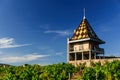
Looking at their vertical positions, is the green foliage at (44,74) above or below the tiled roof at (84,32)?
below

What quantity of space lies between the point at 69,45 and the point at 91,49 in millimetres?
6170

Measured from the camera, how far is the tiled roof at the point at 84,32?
7331cm

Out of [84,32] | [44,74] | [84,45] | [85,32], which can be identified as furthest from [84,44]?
[44,74]

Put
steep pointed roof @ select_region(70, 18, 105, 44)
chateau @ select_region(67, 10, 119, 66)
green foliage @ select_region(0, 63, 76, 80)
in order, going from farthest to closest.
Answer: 1. steep pointed roof @ select_region(70, 18, 105, 44)
2. chateau @ select_region(67, 10, 119, 66)
3. green foliage @ select_region(0, 63, 76, 80)

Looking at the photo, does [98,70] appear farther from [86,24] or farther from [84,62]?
[86,24]

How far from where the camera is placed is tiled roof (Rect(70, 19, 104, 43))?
73.3 metres

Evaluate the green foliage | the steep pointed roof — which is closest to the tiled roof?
the steep pointed roof

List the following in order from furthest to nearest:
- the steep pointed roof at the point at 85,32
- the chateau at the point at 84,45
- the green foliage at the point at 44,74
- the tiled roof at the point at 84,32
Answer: the tiled roof at the point at 84,32 → the steep pointed roof at the point at 85,32 → the chateau at the point at 84,45 → the green foliage at the point at 44,74

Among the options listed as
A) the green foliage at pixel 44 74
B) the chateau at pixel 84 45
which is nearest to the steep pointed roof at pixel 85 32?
the chateau at pixel 84 45

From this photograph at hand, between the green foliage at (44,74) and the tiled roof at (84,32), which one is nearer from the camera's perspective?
the green foliage at (44,74)

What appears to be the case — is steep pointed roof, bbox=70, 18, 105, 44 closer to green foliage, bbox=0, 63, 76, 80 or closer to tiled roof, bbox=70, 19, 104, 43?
tiled roof, bbox=70, 19, 104, 43

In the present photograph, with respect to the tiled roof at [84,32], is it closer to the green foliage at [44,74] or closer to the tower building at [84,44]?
the tower building at [84,44]

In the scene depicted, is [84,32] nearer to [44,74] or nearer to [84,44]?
[84,44]

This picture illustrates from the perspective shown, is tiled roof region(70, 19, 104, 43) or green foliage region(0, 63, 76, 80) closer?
green foliage region(0, 63, 76, 80)
